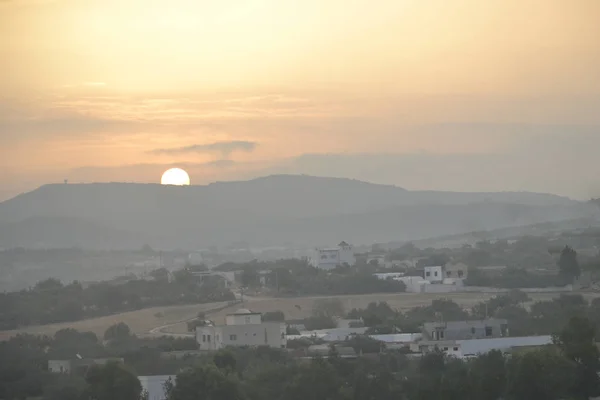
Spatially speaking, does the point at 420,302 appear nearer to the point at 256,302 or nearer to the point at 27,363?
the point at 256,302

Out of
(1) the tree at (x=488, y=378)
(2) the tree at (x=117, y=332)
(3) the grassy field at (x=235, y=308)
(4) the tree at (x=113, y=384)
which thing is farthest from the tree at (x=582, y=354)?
(3) the grassy field at (x=235, y=308)

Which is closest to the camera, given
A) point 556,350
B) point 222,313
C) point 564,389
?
point 564,389

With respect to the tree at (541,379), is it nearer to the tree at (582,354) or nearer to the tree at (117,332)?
the tree at (582,354)

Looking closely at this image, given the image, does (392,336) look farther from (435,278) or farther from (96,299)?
(435,278)

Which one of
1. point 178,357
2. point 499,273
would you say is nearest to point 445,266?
point 499,273

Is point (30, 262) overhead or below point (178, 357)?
overhead

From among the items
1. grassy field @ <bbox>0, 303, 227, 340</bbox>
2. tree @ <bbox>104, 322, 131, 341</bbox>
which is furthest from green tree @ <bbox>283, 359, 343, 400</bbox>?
grassy field @ <bbox>0, 303, 227, 340</bbox>
